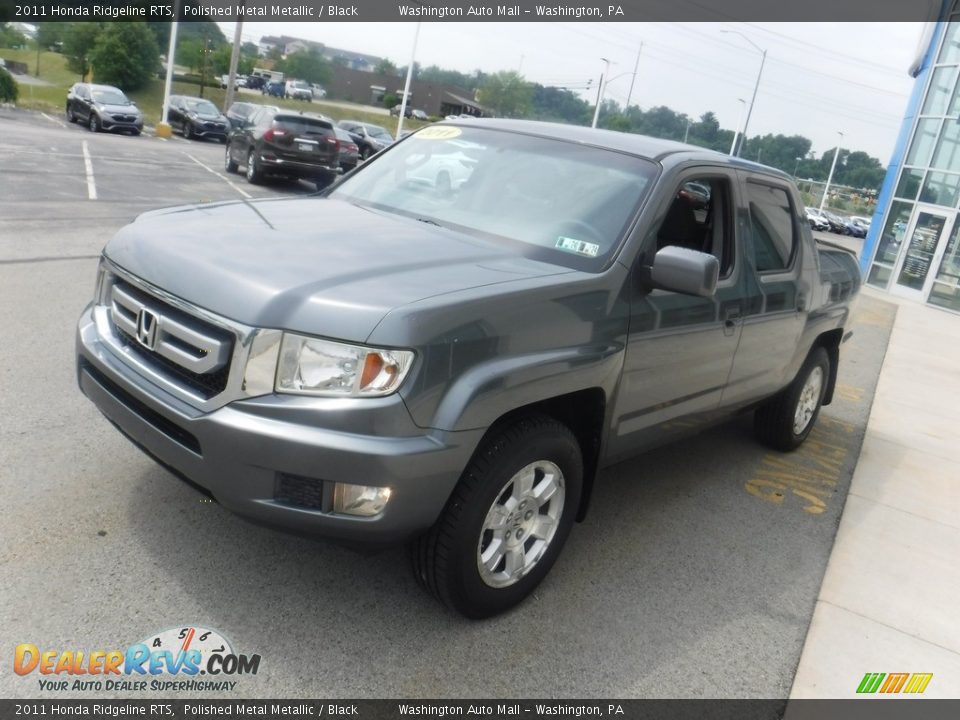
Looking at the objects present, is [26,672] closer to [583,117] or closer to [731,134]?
[731,134]

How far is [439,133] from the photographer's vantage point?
4.48m

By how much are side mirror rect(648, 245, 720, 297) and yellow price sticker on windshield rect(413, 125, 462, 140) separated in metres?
1.53

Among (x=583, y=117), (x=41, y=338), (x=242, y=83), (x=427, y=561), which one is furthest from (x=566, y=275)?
(x=242, y=83)

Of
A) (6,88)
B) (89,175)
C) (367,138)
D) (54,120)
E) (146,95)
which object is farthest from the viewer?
(146,95)

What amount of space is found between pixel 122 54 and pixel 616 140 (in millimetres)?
61444

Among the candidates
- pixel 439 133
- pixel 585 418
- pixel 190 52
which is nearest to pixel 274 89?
pixel 190 52

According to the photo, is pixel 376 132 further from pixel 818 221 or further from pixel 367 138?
pixel 818 221

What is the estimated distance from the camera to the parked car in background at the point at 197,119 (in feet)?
105

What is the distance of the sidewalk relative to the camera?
351cm

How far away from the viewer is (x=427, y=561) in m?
2.96

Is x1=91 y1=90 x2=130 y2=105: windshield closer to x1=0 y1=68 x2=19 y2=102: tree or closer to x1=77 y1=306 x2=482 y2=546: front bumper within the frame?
x1=0 y1=68 x2=19 y2=102: tree

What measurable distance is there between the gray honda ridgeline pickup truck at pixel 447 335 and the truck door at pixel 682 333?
1 cm

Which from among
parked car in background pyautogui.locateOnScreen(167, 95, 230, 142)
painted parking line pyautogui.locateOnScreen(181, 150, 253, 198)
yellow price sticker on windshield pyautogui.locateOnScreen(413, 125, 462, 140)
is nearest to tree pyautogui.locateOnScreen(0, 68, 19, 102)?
parked car in background pyautogui.locateOnScreen(167, 95, 230, 142)

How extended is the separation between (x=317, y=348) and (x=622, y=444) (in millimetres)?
1643
